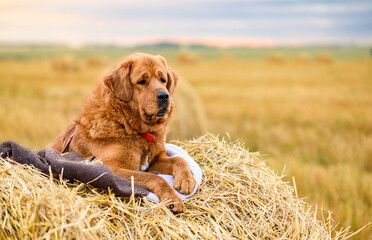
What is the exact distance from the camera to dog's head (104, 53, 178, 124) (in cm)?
375

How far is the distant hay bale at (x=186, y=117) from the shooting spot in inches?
340

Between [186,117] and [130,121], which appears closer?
[130,121]

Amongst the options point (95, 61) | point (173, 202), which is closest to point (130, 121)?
point (173, 202)

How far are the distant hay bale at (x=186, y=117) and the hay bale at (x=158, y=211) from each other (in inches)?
175

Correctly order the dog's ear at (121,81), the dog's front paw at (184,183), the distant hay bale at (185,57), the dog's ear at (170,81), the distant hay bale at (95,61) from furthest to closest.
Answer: the distant hay bale at (185,57) < the distant hay bale at (95,61) < the dog's ear at (170,81) < the dog's ear at (121,81) < the dog's front paw at (184,183)

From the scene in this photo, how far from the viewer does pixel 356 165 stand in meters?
8.25

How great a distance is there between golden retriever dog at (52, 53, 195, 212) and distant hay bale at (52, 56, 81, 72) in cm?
2339

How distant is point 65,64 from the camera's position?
85.9ft

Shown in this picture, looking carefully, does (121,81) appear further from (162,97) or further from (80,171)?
(80,171)

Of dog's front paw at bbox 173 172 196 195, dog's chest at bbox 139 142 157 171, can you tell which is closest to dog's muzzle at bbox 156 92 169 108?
dog's chest at bbox 139 142 157 171

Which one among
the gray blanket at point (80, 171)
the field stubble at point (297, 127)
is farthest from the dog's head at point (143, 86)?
the field stubble at point (297, 127)

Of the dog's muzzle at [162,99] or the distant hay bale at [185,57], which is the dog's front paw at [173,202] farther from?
the distant hay bale at [185,57]

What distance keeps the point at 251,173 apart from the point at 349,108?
1017 centimetres

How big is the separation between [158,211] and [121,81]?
1.42 m
